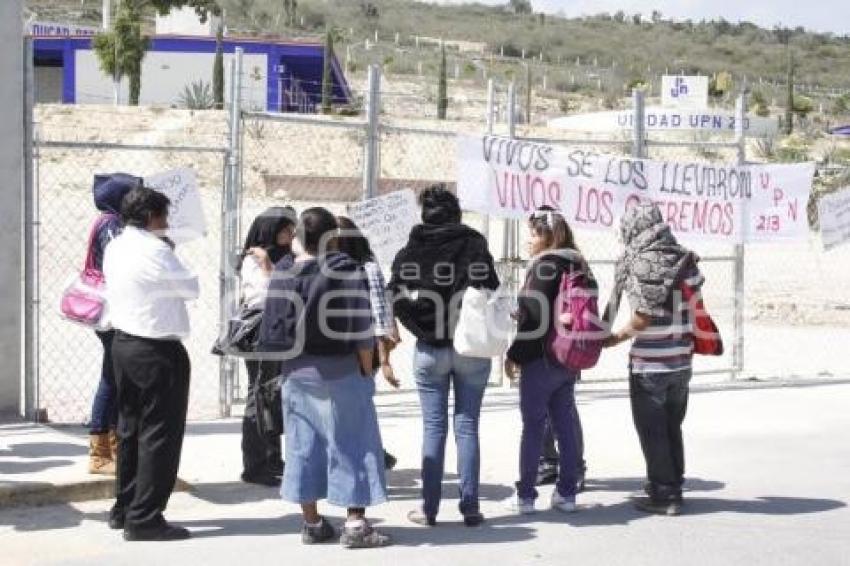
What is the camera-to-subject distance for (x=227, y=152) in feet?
31.6

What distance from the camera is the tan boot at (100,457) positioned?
7.54 metres

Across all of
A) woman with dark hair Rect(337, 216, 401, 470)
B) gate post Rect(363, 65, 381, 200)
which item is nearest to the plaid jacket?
woman with dark hair Rect(337, 216, 401, 470)

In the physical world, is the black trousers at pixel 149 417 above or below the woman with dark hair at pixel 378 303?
below

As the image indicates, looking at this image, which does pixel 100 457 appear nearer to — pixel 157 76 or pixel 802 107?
pixel 157 76

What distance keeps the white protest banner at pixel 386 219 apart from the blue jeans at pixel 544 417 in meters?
2.90

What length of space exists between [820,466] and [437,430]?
125 inches

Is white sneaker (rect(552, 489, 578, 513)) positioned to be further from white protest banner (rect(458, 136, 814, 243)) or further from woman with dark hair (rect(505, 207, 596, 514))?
white protest banner (rect(458, 136, 814, 243))

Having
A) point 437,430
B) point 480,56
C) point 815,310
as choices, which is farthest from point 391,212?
point 480,56

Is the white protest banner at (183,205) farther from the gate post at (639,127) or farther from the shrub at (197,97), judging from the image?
the shrub at (197,97)

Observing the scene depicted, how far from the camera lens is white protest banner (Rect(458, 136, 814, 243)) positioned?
10.6 m

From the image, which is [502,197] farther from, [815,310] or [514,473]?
[815,310]

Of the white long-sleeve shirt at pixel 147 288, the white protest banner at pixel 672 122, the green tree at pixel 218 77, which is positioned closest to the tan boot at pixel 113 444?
the white long-sleeve shirt at pixel 147 288

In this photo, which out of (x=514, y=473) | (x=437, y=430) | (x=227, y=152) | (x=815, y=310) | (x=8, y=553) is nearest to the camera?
(x=8, y=553)

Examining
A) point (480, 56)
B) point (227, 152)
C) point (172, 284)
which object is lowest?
point (172, 284)
